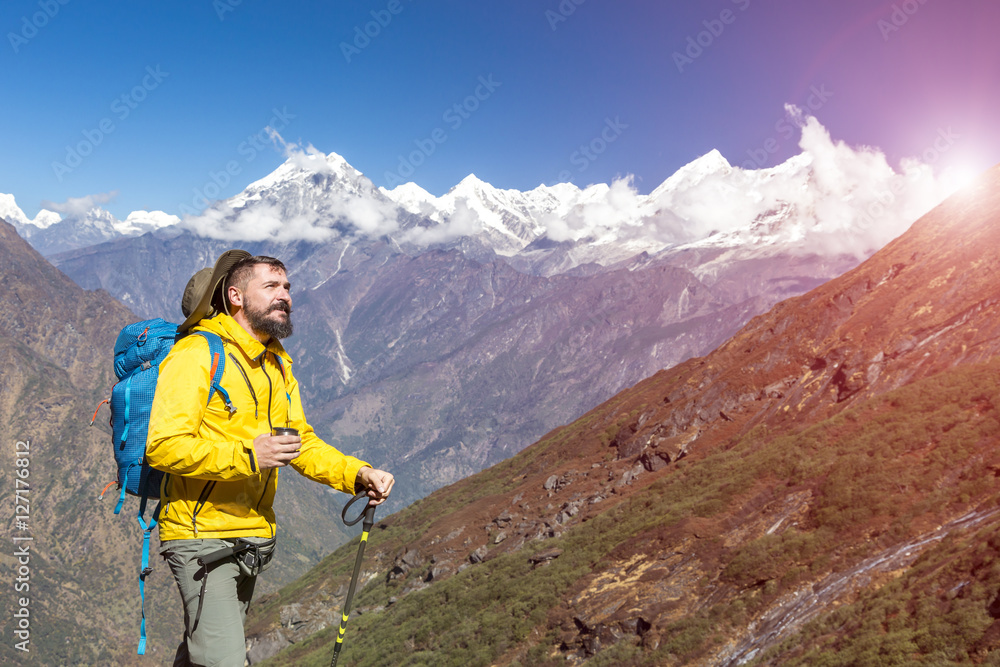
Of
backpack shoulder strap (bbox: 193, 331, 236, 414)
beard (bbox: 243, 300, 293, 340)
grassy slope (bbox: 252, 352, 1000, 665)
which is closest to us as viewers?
backpack shoulder strap (bbox: 193, 331, 236, 414)

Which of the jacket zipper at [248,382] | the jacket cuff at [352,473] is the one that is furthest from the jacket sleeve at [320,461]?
the jacket zipper at [248,382]

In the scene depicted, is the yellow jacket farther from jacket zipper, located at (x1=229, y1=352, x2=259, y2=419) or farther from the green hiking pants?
the green hiking pants

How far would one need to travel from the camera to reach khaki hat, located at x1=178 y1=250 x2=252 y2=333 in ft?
20.8

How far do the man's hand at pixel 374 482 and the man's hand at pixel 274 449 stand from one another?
1.06 metres

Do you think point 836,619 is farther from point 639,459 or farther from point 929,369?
point 639,459

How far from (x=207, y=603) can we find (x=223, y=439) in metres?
1.71

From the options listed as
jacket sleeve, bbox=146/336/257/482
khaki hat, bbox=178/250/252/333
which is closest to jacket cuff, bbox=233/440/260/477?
jacket sleeve, bbox=146/336/257/482

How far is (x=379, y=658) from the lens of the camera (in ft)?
143

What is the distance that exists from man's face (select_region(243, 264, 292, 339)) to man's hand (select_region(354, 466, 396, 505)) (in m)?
1.81

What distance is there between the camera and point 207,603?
6086mm

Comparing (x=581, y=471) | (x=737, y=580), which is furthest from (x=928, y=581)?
(x=581, y=471)

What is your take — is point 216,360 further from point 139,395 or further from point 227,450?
point 227,450

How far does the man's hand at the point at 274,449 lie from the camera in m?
5.70

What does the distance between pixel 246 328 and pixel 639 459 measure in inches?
2510
